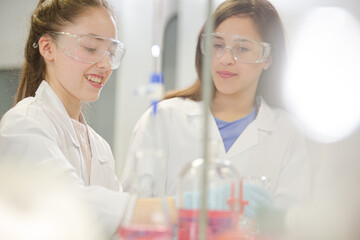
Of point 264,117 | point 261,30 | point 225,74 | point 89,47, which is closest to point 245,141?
point 264,117

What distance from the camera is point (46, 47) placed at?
1415mm

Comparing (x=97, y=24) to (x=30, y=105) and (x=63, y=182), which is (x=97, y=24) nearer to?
(x=30, y=105)

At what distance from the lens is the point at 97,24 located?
4.47 ft

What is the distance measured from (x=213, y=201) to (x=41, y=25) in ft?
2.70

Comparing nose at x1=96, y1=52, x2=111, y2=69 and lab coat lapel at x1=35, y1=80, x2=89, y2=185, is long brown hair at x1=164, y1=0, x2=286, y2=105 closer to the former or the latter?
nose at x1=96, y1=52, x2=111, y2=69

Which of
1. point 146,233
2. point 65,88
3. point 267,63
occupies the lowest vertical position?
point 146,233

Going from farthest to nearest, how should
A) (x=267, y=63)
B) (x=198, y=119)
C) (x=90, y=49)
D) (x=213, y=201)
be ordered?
1. (x=267, y=63)
2. (x=198, y=119)
3. (x=90, y=49)
4. (x=213, y=201)

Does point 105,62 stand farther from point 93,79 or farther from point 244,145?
point 244,145

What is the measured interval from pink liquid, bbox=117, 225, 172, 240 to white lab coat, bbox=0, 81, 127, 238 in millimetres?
212

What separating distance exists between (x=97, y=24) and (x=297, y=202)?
0.86m

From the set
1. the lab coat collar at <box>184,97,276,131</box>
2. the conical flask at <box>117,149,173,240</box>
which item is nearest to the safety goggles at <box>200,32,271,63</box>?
the lab coat collar at <box>184,97,276,131</box>

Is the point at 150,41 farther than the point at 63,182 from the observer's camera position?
Yes

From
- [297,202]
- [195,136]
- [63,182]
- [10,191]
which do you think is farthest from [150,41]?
[297,202]

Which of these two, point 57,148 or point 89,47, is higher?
point 89,47
